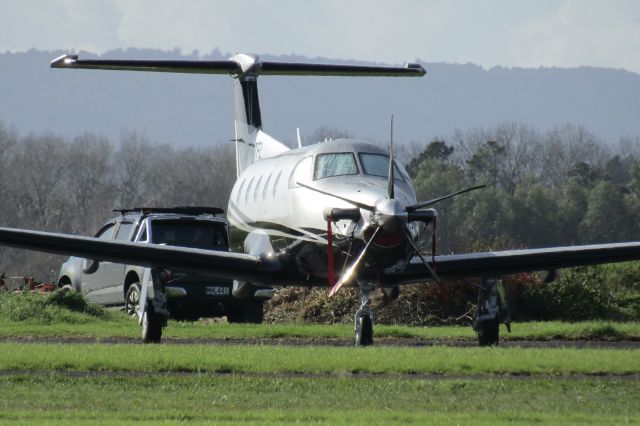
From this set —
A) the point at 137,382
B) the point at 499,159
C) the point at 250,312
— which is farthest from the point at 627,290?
the point at 499,159

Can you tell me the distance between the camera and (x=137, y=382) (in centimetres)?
1418

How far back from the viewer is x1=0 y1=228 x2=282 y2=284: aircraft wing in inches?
809

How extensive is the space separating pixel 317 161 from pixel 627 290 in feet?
40.0

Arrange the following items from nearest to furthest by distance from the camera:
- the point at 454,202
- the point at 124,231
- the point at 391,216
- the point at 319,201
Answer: the point at 391,216 < the point at 319,201 < the point at 124,231 < the point at 454,202

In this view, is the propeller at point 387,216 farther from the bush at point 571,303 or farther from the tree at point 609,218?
the tree at point 609,218

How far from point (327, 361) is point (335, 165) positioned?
525 centimetres

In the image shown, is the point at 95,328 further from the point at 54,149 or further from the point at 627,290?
the point at 54,149

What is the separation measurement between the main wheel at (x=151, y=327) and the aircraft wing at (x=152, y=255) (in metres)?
0.84

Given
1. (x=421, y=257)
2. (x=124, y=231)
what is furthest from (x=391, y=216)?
(x=124, y=231)

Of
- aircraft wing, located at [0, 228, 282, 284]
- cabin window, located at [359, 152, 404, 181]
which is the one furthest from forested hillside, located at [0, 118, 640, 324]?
aircraft wing, located at [0, 228, 282, 284]

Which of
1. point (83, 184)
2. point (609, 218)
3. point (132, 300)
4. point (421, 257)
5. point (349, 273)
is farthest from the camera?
point (83, 184)

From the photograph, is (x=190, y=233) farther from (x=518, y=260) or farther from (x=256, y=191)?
(x=518, y=260)

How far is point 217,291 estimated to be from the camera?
25.5 metres

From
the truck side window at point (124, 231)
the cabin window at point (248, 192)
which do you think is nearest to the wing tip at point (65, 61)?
the truck side window at point (124, 231)
